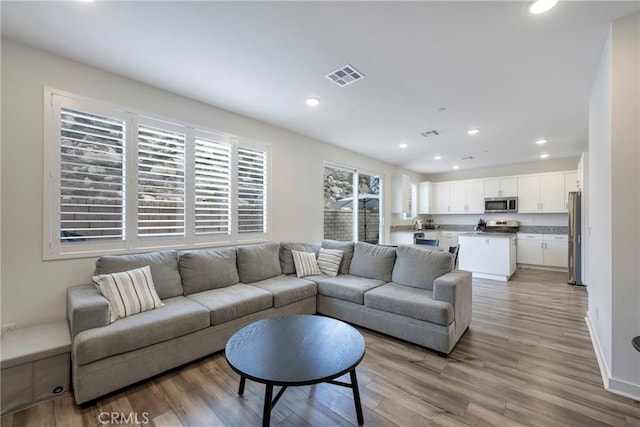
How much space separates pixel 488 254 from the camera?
564cm

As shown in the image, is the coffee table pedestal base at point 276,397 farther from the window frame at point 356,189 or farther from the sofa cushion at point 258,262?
the window frame at point 356,189

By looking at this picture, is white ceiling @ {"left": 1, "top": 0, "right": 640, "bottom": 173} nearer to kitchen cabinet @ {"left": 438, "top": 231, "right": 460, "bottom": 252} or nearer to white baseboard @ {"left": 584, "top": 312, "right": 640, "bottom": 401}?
white baseboard @ {"left": 584, "top": 312, "right": 640, "bottom": 401}

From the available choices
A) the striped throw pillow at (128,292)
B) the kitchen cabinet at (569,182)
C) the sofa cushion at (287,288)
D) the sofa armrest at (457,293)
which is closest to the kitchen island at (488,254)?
the kitchen cabinet at (569,182)

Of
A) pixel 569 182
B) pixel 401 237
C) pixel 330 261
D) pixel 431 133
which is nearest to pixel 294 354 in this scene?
pixel 330 261

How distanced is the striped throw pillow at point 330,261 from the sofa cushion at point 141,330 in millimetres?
1787

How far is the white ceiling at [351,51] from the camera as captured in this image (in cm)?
189

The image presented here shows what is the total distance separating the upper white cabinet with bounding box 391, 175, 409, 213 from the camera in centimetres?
699

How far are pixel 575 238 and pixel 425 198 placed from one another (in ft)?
11.6

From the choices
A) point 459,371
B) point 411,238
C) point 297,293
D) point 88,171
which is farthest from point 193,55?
point 411,238

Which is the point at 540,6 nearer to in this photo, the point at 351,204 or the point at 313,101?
the point at 313,101

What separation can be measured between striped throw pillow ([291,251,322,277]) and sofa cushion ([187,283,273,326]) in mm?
781

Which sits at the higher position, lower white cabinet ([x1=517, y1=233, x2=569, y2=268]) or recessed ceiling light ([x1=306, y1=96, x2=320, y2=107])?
recessed ceiling light ([x1=306, y1=96, x2=320, y2=107])

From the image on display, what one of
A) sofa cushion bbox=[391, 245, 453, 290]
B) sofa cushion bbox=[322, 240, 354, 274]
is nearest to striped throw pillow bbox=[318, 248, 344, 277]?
sofa cushion bbox=[322, 240, 354, 274]

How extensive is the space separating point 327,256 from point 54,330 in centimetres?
285
